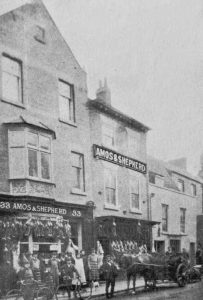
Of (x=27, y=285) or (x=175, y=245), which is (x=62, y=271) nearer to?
(x=27, y=285)

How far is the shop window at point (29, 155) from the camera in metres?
12.7

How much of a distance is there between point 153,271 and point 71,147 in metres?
5.30

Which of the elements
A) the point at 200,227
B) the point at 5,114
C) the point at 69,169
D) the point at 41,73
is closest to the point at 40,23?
the point at 41,73

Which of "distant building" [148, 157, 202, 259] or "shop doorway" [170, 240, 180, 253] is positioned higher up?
"distant building" [148, 157, 202, 259]

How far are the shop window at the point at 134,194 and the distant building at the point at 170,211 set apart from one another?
152cm

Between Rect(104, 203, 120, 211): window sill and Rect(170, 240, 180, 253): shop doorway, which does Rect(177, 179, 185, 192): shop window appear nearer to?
Rect(170, 240, 180, 253): shop doorway

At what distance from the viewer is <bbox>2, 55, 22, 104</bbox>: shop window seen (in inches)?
501

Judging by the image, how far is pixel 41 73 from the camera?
14.1 metres

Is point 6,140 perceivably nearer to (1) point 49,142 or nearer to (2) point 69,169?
(1) point 49,142


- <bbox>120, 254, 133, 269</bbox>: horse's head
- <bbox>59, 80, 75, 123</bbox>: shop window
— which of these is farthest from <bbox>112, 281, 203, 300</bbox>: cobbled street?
<bbox>59, 80, 75, 123</bbox>: shop window

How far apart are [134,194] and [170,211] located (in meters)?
4.56

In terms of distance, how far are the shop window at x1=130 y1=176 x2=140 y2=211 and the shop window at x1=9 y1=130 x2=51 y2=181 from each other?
6.34 metres

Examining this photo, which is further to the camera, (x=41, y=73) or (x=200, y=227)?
(x=200, y=227)

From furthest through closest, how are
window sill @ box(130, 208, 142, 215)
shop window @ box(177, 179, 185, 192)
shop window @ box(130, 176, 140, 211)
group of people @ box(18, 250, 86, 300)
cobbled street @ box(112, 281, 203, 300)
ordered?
1. shop window @ box(177, 179, 185, 192)
2. shop window @ box(130, 176, 140, 211)
3. window sill @ box(130, 208, 142, 215)
4. cobbled street @ box(112, 281, 203, 300)
5. group of people @ box(18, 250, 86, 300)
